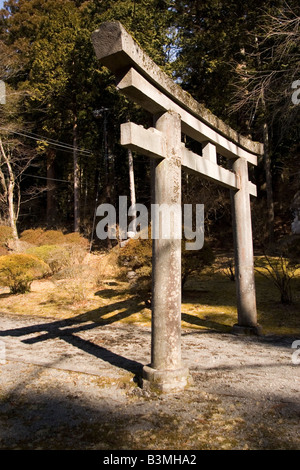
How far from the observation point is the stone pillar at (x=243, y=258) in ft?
17.1

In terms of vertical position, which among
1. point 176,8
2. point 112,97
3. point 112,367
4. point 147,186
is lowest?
point 112,367

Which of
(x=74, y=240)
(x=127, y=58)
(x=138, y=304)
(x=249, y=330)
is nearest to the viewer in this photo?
(x=127, y=58)

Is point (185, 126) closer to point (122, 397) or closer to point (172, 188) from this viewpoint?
point (172, 188)

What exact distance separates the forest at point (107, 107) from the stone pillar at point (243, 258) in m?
4.26

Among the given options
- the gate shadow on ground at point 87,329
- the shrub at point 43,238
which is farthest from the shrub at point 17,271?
the shrub at point 43,238

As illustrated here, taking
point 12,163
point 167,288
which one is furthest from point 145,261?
point 12,163

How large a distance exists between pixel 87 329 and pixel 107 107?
15093mm

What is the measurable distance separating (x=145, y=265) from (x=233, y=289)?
2720 millimetres

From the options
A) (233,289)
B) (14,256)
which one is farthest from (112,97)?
(233,289)

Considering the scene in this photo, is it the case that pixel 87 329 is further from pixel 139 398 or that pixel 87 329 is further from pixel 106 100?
pixel 106 100

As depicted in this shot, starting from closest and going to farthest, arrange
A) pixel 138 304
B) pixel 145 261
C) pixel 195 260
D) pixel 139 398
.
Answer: pixel 139 398 < pixel 145 261 < pixel 195 260 < pixel 138 304

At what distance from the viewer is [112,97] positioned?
16.5 meters

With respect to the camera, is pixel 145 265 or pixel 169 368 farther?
pixel 145 265

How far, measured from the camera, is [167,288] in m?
3.11
